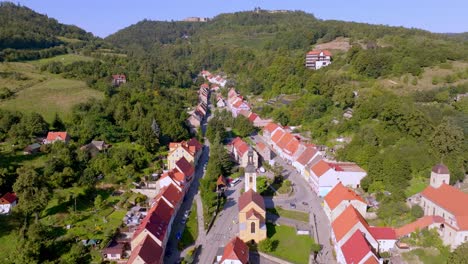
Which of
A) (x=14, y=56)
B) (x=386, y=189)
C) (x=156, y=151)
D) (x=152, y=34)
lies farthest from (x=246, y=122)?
(x=152, y=34)

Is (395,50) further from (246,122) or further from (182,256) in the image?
(182,256)

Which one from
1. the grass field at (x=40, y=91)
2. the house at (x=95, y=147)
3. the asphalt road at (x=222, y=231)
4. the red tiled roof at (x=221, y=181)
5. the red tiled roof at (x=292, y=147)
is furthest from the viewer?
the grass field at (x=40, y=91)

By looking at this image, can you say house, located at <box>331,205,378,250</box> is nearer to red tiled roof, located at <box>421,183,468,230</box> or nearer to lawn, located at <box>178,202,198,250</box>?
red tiled roof, located at <box>421,183,468,230</box>

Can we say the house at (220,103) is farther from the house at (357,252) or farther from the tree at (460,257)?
the tree at (460,257)

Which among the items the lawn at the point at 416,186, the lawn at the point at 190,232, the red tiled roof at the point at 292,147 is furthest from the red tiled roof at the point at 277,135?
the lawn at the point at 190,232

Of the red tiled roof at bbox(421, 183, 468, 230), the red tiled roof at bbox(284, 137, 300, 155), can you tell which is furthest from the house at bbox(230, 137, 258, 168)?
the red tiled roof at bbox(421, 183, 468, 230)

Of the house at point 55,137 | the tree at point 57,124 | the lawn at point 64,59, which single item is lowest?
the house at point 55,137


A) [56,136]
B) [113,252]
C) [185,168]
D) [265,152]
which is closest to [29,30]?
[56,136]
